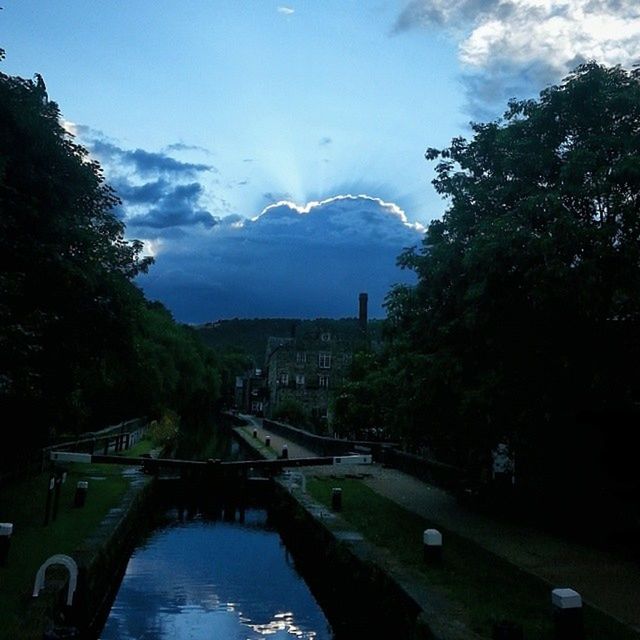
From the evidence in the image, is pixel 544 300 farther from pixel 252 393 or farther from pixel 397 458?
pixel 252 393

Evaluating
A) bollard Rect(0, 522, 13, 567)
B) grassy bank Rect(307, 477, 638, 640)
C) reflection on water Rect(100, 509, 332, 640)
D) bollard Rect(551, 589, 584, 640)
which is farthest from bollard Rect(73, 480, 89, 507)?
bollard Rect(551, 589, 584, 640)

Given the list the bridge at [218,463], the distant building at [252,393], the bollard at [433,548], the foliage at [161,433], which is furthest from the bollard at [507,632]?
the distant building at [252,393]

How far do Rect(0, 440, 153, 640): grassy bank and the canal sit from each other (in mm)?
1490

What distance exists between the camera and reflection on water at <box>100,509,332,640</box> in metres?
11.4

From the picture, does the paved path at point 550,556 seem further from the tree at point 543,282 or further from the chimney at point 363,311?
the chimney at point 363,311

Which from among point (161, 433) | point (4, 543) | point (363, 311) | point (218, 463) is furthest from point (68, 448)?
point (363, 311)

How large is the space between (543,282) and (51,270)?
30.9ft

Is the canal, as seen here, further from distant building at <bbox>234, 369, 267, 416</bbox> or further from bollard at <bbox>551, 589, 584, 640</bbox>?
distant building at <bbox>234, 369, 267, 416</bbox>

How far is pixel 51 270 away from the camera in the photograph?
1375 centimetres

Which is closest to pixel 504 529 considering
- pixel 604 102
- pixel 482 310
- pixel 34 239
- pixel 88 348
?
pixel 482 310

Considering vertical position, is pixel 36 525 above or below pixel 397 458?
below

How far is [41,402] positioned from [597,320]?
1211 cm

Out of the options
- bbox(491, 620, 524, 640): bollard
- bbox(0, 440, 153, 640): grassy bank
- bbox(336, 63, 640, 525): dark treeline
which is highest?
bbox(336, 63, 640, 525): dark treeline

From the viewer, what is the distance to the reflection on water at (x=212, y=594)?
11375mm
